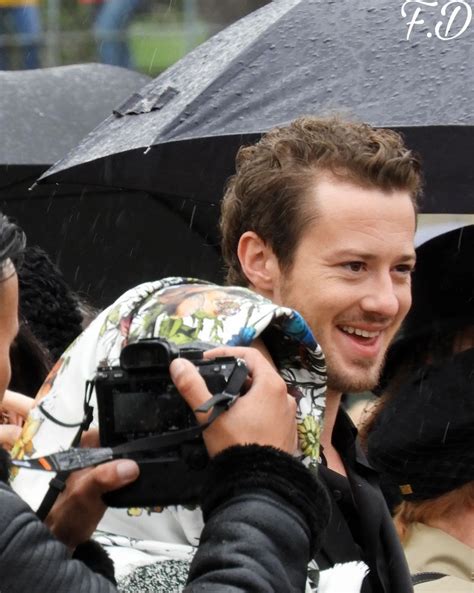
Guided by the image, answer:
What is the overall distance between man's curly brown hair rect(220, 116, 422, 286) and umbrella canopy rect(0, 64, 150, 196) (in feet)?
10.2

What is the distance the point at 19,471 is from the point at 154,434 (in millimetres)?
299

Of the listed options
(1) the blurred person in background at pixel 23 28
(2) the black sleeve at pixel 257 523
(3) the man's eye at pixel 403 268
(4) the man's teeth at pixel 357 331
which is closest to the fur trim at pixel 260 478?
(2) the black sleeve at pixel 257 523

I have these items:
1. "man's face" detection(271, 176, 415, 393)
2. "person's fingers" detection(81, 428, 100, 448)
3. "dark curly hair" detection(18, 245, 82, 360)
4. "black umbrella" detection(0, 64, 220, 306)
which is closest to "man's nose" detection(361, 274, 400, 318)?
"man's face" detection(271, 176, 415, 393)

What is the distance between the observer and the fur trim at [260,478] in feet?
5.94

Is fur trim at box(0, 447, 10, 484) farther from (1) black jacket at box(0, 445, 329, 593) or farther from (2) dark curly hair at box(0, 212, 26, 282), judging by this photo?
(2) dark curly hair at box(0, 212, 26, 282)

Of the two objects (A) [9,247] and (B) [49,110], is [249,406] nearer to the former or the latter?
(A) [9,247]

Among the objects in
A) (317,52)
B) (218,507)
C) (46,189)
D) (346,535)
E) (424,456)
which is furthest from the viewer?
(46,189)

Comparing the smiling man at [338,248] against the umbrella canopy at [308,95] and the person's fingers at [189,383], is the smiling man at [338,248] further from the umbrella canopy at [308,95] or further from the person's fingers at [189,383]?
the person's fingers at [189,383]

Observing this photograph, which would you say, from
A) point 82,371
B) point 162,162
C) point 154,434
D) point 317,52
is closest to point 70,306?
point 162,162

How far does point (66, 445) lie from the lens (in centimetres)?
202

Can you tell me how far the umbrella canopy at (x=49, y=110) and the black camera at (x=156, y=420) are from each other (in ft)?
14.0

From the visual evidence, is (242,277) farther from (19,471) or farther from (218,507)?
(218,507)

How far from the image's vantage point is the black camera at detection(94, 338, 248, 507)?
1838 mm

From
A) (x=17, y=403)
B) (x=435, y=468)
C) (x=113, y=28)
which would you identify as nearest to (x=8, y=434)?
(x=17, y=403)
